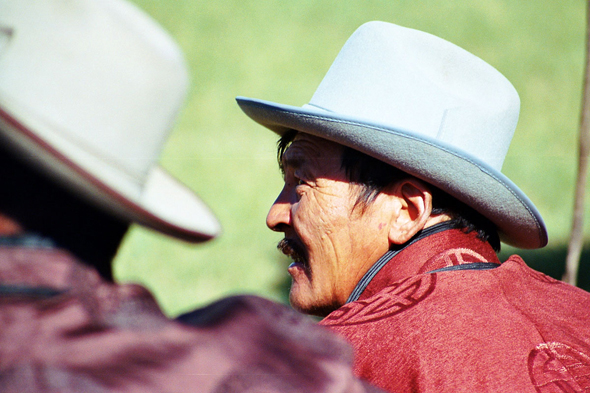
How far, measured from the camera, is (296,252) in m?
2.38

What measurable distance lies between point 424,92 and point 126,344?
151 centimetres

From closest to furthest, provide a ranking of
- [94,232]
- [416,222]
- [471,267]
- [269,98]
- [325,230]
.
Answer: [94,232]
[471,267]
[416,222]
[325,230]
[269,98]

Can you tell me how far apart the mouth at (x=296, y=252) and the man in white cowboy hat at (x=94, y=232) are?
1214mm

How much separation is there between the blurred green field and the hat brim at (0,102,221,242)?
4.02 metres

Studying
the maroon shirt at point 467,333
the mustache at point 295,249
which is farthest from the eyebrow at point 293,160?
the maroon shirt at point 467,333

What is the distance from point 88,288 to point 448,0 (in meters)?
12.1

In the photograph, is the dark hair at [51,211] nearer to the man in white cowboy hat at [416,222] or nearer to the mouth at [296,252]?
the man in white cowboy hat at [416,222]

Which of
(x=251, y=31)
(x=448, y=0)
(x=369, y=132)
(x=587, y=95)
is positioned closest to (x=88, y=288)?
(x=369, y=132)

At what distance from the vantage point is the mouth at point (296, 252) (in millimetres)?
→ 2348

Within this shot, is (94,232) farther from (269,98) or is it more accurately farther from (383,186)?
(269,98)

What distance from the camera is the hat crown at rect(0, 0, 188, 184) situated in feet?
3.32

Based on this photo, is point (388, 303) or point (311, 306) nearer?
point (388, 303)

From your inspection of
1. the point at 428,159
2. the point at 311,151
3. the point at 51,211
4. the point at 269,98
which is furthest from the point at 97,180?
the point at 269,98

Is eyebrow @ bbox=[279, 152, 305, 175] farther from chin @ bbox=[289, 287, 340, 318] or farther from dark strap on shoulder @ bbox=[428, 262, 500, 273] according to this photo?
dark strap on shoulder @ bbox=[428, 262, 500, 273]
